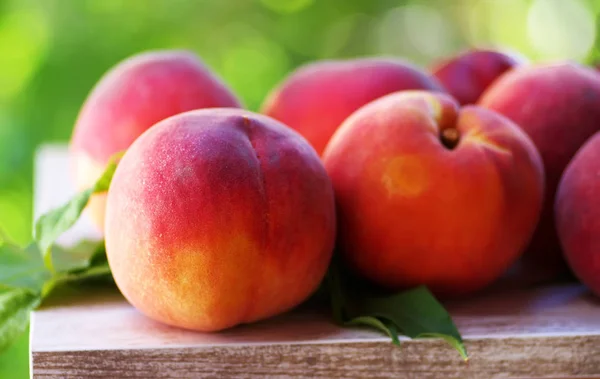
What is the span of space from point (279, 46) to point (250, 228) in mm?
1638

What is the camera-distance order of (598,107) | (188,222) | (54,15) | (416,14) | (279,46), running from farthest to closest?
1. (416,14)
2. (279,46)
3. (54,15)
4. (598,107)
5. (188,222)

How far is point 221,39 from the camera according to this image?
2.05 meters

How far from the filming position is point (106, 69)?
1796 millimetres

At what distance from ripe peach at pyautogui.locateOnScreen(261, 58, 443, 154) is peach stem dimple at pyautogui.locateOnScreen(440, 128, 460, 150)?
0.13m

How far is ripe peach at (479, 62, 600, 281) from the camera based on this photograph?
0.62 m

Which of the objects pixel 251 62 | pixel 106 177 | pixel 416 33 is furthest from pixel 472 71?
pixel 416 33

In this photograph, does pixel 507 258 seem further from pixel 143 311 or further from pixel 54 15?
pixel 54 15

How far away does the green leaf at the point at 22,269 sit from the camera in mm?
548

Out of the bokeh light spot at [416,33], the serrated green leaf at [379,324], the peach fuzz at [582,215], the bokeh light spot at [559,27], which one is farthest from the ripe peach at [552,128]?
the bokeh light spot at [416,33]

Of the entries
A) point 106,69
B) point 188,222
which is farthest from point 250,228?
point 106,69

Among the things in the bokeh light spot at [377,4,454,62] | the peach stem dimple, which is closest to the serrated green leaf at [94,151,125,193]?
the peach stem dimple

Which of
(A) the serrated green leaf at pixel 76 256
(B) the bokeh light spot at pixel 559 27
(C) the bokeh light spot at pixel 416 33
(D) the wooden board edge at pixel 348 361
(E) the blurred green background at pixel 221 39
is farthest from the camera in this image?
(C) the bokeh light spot at pixel 416 33

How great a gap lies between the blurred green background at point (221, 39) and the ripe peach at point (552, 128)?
1.01 metres

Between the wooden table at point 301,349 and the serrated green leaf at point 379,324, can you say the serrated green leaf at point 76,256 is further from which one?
the serrated green leaf at point 379,324
